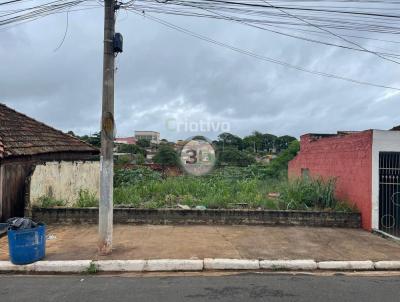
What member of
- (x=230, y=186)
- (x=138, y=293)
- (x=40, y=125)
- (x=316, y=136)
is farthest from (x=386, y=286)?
(x=40, y=125)

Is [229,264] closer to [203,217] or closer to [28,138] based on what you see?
[203,217]

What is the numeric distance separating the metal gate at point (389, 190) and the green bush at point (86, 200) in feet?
28.3

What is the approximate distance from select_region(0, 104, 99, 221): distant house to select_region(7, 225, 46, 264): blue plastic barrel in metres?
4.24

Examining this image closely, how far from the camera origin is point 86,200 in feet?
42.5

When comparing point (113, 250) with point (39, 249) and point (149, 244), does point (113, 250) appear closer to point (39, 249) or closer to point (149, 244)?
point (149, 244)

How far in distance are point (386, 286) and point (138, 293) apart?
4.14 metres

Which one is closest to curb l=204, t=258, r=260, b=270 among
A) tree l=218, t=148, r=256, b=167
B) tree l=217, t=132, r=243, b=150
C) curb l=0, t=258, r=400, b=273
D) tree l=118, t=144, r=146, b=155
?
curb l=0, t=258, r=400, b=273

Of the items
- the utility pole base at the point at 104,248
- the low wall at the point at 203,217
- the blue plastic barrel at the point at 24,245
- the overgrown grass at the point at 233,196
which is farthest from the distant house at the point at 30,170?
the utility pole base at the point at 104,248

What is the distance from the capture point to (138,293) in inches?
248

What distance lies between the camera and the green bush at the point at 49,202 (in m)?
12.2

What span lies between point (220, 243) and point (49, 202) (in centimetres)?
581

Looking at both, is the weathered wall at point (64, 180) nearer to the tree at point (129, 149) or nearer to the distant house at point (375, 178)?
the distant house at point (375, 178)

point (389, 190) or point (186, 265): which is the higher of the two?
point (389, 190)

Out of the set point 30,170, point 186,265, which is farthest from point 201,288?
point 30,170
